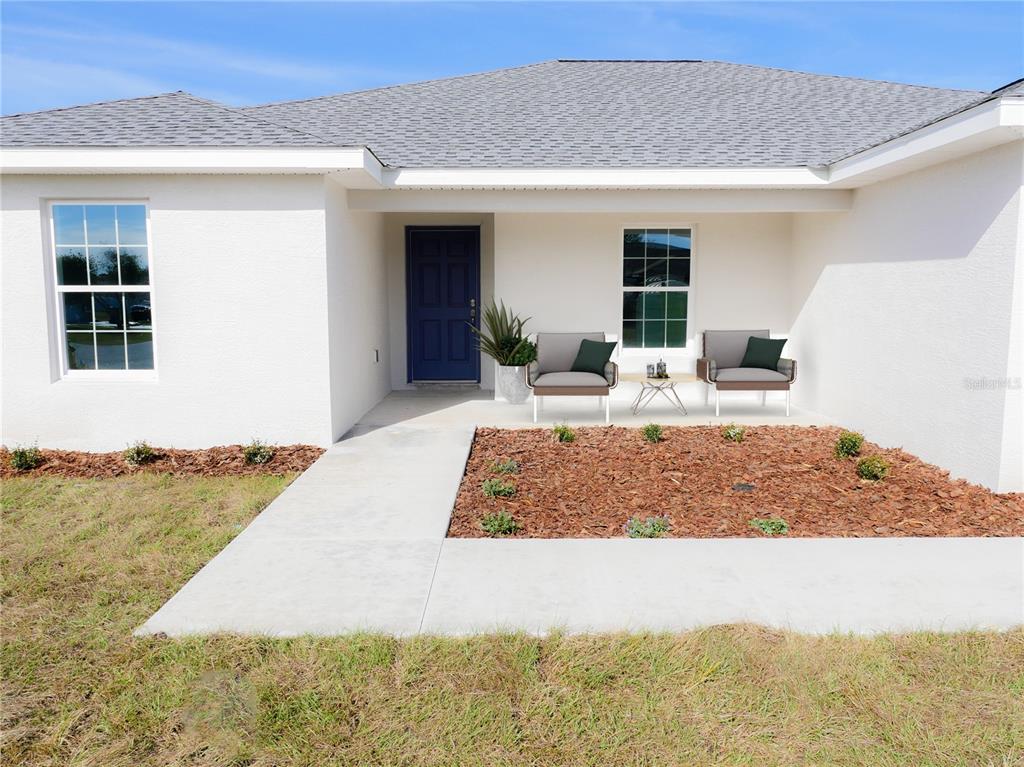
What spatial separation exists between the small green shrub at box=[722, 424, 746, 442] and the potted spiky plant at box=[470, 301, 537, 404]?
8.93ft

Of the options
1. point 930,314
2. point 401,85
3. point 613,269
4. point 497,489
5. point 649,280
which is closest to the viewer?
Answer: point 497,489

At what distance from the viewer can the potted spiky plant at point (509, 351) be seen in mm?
9891

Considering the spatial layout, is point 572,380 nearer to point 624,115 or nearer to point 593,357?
point 593,357

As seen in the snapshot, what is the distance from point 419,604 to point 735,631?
153cm

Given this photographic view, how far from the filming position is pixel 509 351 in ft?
32.9

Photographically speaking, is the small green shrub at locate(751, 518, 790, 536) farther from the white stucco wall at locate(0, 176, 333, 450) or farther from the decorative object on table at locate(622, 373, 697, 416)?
the white stucco wall at locate(0, 176, 333, 450)

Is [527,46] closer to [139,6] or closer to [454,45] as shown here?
[454,45]

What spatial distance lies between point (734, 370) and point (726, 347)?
599 mm

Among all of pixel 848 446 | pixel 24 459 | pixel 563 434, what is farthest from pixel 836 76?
pixel 24 459

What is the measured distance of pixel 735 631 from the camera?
3521 mm

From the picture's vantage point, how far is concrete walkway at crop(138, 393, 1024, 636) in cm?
368

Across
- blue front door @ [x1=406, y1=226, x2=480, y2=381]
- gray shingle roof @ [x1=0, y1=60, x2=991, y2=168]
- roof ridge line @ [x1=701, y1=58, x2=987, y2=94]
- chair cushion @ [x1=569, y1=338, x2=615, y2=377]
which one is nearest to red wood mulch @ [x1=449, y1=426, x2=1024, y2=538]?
chair cushion @ [x1=569, y1=338, x2=615, y2=377]

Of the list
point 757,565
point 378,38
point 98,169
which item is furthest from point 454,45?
point 757,565

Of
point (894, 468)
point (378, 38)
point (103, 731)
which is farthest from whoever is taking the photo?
point (378, 38)
